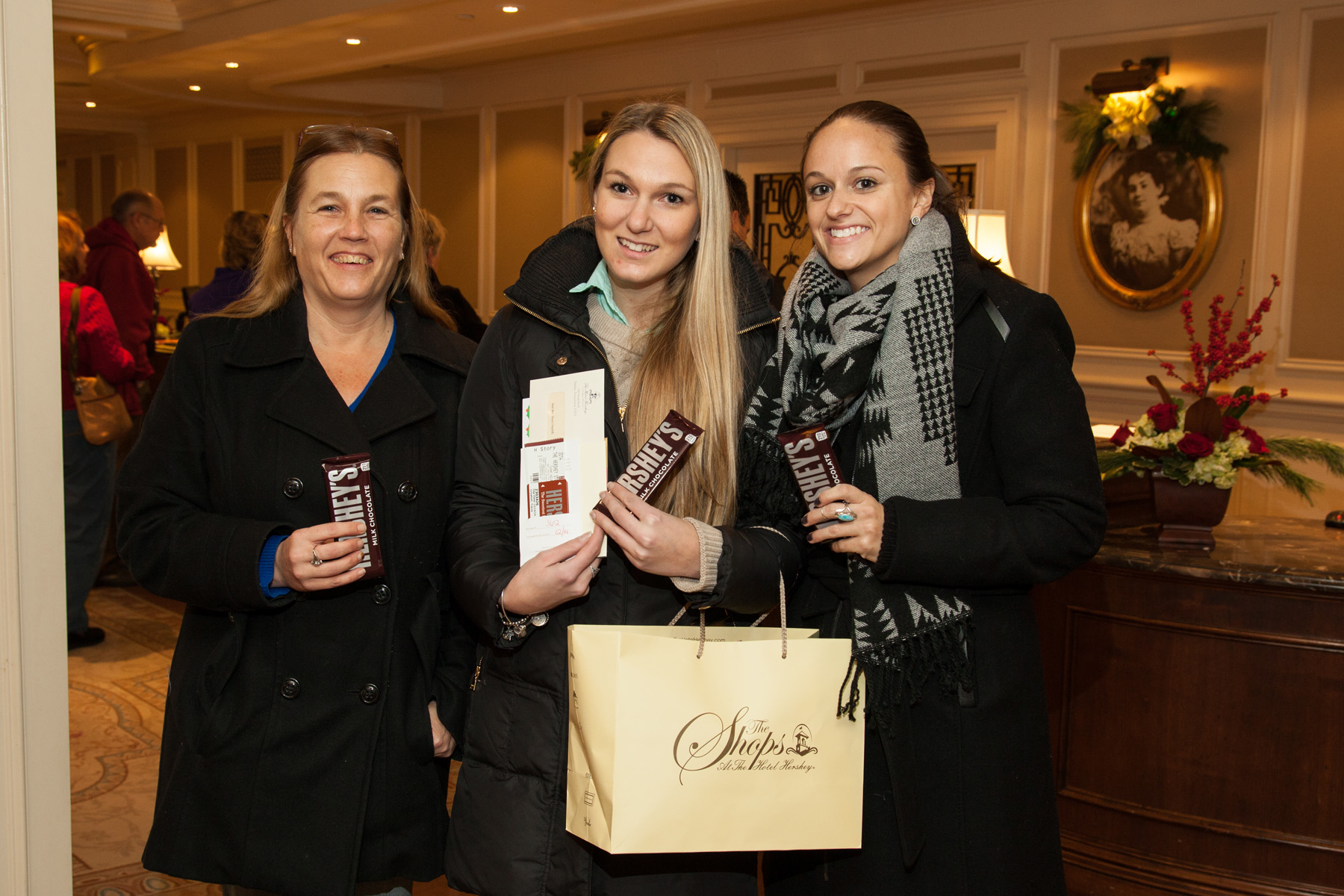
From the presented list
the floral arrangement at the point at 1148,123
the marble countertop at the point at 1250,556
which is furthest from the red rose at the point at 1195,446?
the floral arrangement at the point at 1148,123

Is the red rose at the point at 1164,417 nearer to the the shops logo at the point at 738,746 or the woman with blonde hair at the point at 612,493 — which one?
the woman with blonde hair at the point at 612,493

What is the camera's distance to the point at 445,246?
10.1 meters

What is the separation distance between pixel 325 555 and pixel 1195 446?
2295mm

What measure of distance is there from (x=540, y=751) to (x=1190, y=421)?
217 centimetres

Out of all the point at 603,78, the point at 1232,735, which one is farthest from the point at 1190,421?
the point at 603,78

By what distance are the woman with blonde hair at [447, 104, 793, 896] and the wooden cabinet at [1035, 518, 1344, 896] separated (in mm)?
1606

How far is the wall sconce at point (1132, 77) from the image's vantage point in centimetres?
521

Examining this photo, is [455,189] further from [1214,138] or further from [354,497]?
[354,497]

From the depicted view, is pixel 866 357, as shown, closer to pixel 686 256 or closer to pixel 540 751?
pixel 686 256

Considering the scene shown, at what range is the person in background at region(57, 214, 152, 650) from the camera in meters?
4.34

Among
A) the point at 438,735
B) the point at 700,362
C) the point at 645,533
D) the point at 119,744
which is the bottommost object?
the point at 119,744

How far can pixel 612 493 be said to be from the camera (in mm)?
1493

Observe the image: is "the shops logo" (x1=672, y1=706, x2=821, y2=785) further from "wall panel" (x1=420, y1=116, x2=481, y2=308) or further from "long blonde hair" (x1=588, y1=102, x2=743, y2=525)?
"wall panel" (x1=420, y1=116, x2=481, y2=308)

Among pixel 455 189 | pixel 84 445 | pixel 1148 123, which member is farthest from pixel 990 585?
pixel 455 189
